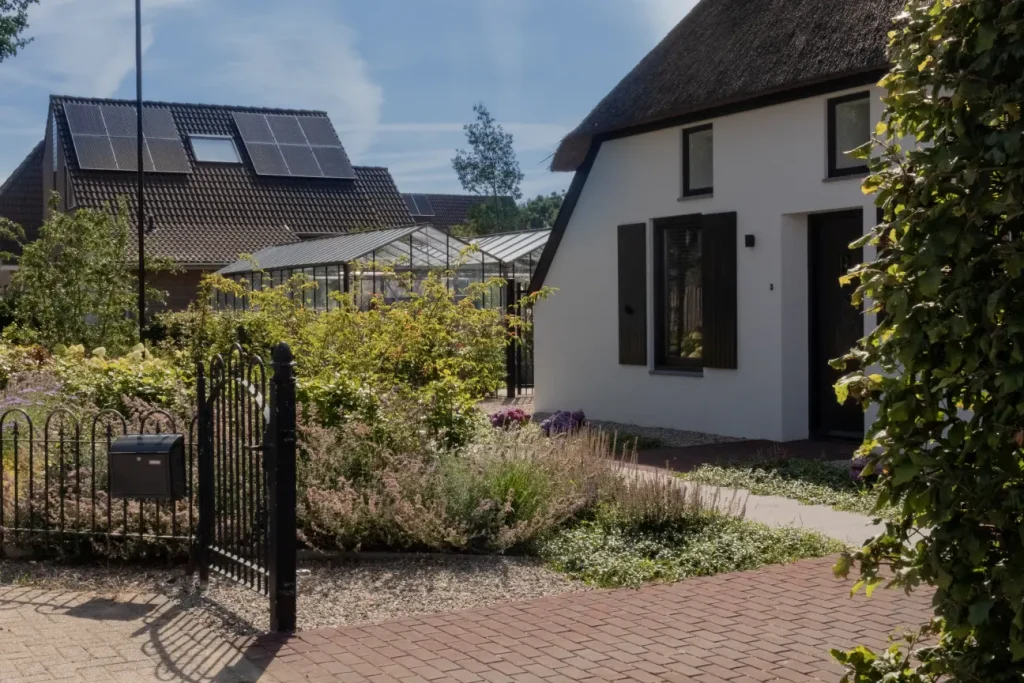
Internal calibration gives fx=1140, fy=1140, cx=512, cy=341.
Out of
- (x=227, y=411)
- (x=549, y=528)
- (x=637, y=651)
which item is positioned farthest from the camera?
(x=549, y=528)

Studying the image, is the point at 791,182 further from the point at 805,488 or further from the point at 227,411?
the point at 227,411

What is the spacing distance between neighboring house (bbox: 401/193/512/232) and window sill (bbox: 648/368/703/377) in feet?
133

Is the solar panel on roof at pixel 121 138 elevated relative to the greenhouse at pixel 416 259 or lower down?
elevated

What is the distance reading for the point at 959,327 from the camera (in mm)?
3043

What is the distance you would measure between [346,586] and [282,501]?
114 centimetres

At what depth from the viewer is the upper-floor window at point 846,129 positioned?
11672mm

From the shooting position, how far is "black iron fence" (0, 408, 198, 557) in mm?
7387

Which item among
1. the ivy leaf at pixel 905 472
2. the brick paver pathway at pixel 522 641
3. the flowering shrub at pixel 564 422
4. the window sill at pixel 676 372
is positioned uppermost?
the ivy leaf at pixel 905 472

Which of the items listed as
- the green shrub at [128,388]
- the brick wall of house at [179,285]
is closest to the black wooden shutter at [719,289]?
the green shrub at [128,388]

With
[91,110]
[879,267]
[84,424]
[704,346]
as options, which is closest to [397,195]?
[91,110]

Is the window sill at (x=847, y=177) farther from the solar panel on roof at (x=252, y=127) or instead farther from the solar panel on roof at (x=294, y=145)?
the solar panel on roof at (x=252, y=127)

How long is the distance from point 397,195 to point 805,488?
96.8 ft

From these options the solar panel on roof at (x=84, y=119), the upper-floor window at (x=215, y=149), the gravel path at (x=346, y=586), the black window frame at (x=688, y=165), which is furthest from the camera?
the upper-floor window at (x=215, y=149)

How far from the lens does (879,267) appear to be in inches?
130
